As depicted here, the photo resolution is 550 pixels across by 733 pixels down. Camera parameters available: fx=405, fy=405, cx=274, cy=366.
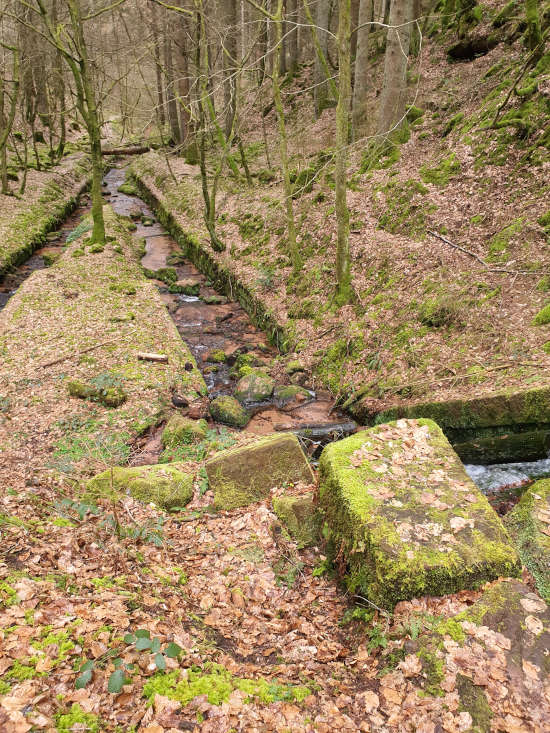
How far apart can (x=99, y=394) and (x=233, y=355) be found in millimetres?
3905

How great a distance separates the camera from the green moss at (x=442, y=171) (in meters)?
10.2

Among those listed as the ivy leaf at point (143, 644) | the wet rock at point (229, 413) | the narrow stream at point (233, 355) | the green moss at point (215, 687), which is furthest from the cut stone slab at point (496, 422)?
the ivy leaf at point (143, 644)

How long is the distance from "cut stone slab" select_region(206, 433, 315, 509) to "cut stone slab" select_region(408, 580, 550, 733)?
8.77ft

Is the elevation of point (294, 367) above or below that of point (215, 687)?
below

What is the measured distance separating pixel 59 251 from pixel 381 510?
57.3 ft

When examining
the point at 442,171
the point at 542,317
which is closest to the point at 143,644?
the point at 542,317

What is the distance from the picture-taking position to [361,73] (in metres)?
14.1

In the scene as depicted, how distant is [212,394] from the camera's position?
30.1 ft

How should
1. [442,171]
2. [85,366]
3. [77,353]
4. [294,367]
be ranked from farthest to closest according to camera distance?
[442,171] → [294,367] → [77,353] → [85,366]

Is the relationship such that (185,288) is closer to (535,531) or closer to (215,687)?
(535,531)

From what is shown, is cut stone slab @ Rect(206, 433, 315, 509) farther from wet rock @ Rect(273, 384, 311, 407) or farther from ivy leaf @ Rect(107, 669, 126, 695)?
wet rock @ Rect(273, 384, 311, 407)

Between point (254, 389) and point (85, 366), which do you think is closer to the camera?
point (85, 366)

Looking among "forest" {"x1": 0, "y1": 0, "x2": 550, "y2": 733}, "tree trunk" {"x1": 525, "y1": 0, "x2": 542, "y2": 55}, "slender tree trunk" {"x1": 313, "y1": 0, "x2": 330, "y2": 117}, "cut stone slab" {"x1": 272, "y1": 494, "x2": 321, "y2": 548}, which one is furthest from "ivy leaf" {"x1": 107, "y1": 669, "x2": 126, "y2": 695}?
"slender tree trunk" {"x1": 313, "y1": 0, "x2": 330, "y2": 117}

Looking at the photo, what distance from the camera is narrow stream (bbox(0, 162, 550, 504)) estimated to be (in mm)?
5992
